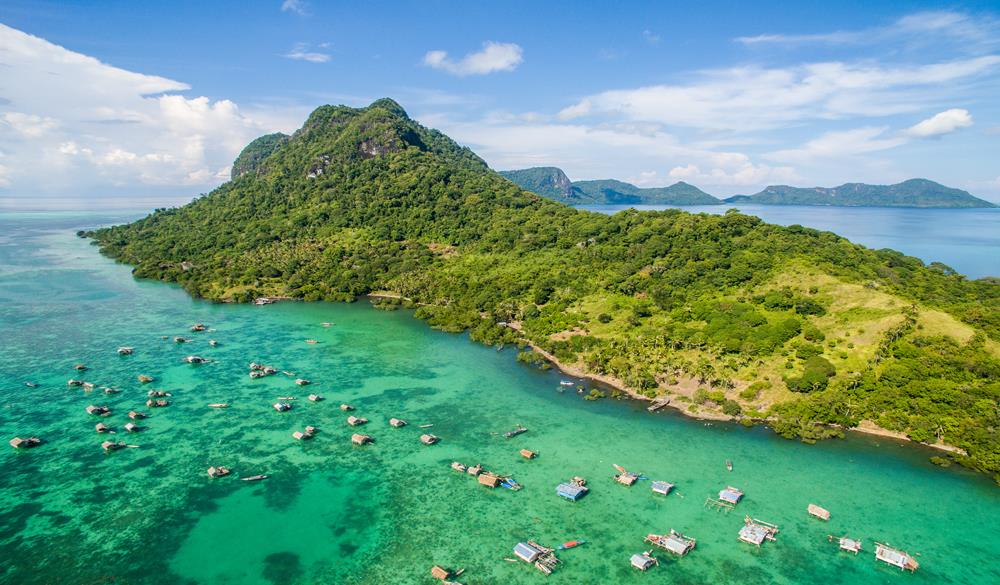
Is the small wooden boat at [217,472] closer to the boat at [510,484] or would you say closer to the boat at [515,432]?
the boat at [510,484]

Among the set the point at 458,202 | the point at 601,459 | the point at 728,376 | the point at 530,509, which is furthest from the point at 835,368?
the point at 458,202

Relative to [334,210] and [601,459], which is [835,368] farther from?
[334,210]

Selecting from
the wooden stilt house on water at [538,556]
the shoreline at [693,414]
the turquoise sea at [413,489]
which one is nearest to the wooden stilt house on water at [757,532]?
the turquoise sea at [413,489]

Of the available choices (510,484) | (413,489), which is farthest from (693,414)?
(413,489)

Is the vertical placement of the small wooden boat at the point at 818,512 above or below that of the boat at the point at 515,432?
below

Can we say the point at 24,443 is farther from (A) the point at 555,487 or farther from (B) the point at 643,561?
(B) the point at 643,561

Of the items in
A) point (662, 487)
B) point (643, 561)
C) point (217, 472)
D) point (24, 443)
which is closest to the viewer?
point (643, 561)

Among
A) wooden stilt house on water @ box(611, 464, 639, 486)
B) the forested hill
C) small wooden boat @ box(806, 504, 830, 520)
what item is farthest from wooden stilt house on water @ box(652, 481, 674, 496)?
the forested hill
